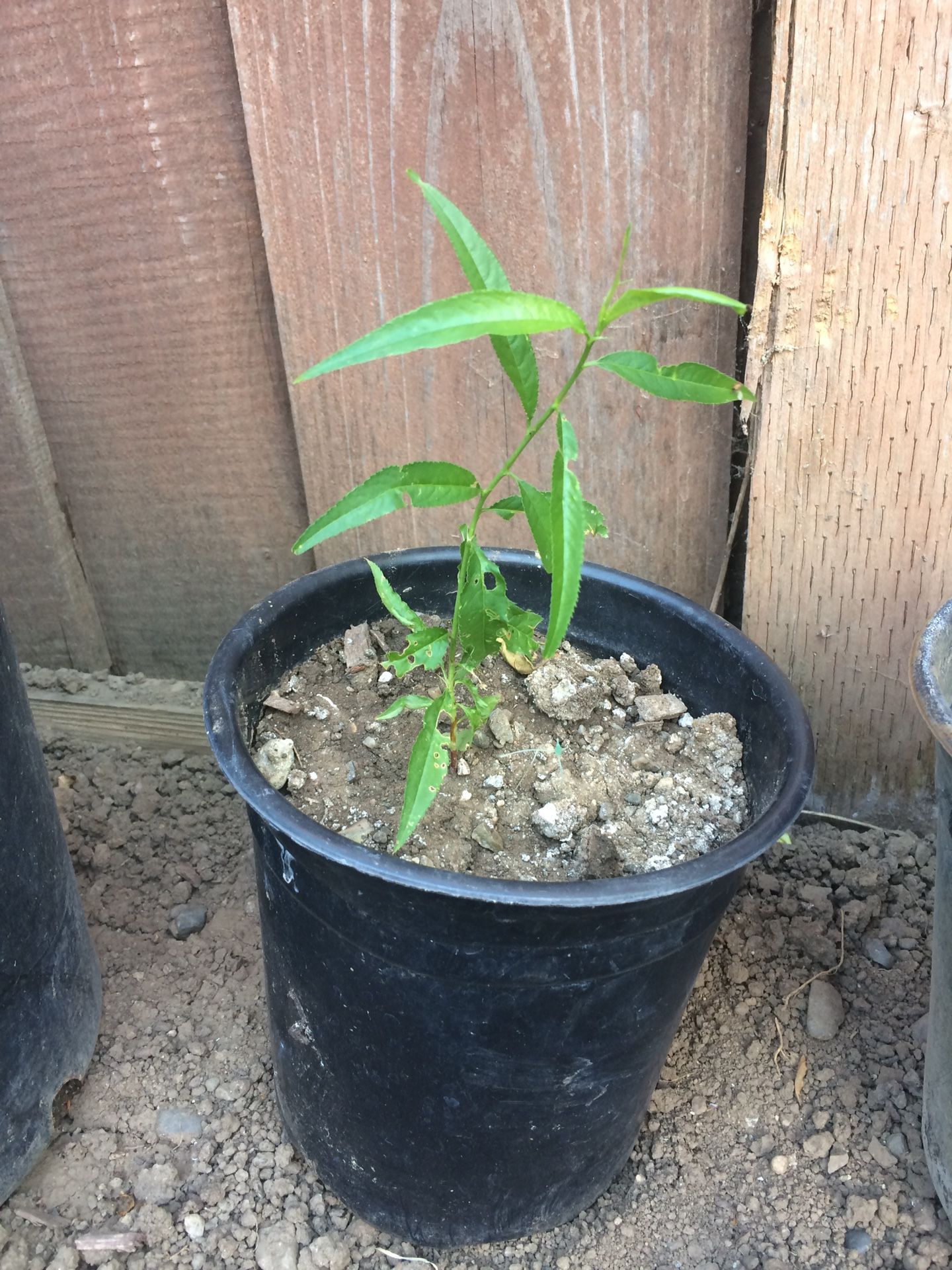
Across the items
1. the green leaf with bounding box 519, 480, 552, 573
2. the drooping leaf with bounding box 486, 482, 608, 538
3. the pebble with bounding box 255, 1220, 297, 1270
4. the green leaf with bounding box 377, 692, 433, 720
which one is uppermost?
the green leaf with bounding box 519, 480, 552, 573

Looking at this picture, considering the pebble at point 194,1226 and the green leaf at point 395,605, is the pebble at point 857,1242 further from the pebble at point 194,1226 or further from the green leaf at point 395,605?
the green leaf at point 395,605

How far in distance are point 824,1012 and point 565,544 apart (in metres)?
0.99

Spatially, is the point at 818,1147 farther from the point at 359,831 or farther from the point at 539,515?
the point at 539,515

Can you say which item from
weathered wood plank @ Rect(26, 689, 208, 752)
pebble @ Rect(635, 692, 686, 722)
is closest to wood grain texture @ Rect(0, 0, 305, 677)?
weathered wood plank @ Rect(26, 689, 208, 752)

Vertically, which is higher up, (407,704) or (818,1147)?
(407,704)

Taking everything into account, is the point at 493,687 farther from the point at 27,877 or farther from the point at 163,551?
the point at 163,551

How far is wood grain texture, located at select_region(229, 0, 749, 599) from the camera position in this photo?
1.24m

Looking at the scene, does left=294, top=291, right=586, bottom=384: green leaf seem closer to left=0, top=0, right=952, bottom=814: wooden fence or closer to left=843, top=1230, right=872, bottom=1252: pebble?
left=0, top=0, right=952, bottom=814: wooden fence

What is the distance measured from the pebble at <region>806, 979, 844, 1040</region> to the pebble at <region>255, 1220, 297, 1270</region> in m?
0.75

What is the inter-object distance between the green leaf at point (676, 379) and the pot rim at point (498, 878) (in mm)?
392

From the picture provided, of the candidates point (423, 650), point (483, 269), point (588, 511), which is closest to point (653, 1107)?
point (423, 650)

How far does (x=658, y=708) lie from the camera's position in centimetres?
126

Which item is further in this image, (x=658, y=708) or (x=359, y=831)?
(x=658, y=708)

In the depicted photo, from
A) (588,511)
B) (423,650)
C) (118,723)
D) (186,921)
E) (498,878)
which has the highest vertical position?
(588,511)
